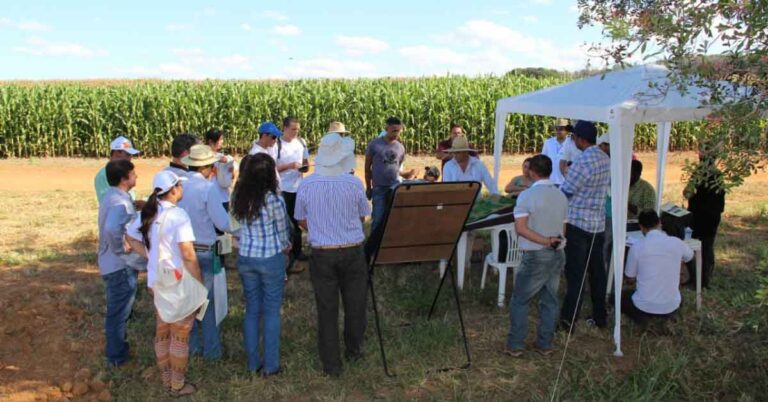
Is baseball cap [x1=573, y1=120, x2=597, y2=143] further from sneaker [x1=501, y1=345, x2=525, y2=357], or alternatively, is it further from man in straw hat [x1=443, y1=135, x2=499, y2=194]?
sneaker [x1=501, y1=345, x2=525, y2=357]

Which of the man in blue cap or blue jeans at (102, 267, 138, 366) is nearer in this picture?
blue jeans at (102, 267, 138, 366)

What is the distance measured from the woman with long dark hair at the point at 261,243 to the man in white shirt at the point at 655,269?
3.15 meters

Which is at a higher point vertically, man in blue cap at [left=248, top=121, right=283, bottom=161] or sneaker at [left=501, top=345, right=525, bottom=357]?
man in blue cap at [left=248, top=121, right=283, bottom=161]

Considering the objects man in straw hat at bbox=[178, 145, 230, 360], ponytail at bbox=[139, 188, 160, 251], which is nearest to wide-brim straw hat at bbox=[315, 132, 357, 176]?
man in straw hat at bbox=[178, 145, 230, 360]

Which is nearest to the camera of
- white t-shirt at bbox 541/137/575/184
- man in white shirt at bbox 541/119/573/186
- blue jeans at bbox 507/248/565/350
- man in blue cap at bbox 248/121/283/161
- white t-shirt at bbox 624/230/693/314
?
blue jeans at bbox 507/248/565/350

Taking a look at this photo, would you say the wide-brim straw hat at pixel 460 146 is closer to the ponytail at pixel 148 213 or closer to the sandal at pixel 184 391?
the ponytail at pixel 148 213

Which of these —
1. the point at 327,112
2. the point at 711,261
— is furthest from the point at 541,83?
the point at 711,261

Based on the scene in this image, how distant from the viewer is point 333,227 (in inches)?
203

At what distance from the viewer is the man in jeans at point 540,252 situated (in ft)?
18.2

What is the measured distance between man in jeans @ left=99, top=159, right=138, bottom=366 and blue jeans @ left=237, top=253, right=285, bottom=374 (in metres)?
0.97

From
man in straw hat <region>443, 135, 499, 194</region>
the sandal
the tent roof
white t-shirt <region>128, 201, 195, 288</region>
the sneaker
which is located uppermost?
the tent roof

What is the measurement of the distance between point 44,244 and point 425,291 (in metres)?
5.98

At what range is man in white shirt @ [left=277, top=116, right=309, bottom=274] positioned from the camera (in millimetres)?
8234

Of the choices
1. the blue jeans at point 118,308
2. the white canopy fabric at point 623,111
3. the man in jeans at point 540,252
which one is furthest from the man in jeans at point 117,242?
the white canopy fabric at point 623,111
